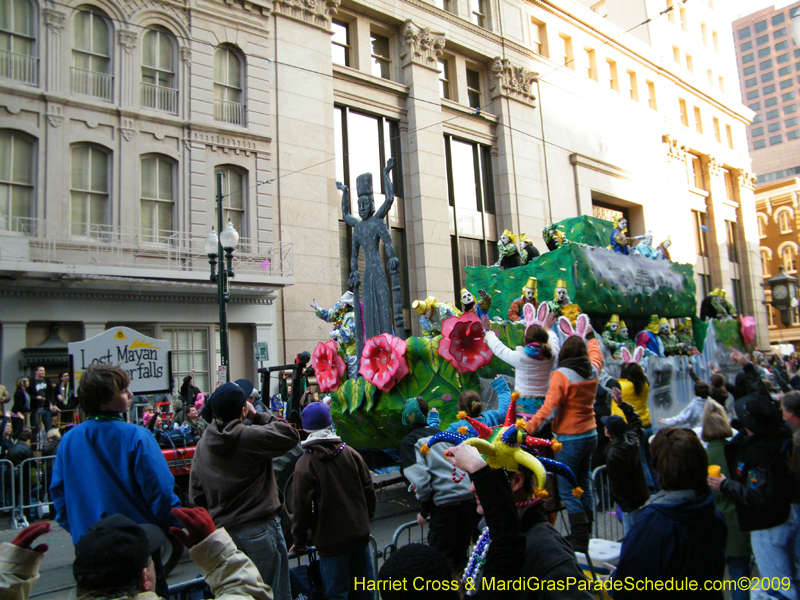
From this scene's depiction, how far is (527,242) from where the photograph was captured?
38.7ft

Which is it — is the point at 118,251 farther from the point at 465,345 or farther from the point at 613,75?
the point at 613,75

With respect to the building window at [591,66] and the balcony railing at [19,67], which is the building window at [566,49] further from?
the balcony railing at [19,67]

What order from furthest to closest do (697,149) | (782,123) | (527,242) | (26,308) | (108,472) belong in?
(782,123) → (697,149) → (26,308) → (527,242) → (108,472)

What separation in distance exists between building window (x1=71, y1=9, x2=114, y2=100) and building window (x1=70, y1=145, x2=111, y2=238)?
1559mm

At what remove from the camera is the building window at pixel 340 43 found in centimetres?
2153

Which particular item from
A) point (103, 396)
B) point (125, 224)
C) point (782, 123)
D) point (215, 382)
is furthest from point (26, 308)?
point (782, 123)

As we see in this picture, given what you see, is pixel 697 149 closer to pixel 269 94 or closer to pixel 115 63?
pixel 269 94

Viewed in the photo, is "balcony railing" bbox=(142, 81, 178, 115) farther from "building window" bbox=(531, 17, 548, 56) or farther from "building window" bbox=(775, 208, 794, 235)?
"building window" bbox=(775, 208, 794, 235)

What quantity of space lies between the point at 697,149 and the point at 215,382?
104 feet

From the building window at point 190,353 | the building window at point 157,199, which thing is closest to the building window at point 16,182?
the building window at point 157,199

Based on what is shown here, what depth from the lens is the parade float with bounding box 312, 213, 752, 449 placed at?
26.6 ft

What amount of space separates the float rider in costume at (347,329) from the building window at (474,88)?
647 inches

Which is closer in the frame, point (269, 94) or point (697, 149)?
point (269, 94)

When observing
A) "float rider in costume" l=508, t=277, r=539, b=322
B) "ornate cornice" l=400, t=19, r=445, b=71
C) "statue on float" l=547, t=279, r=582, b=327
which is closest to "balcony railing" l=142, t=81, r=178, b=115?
"ornate cornice" l=400, t=19, r=445, b=71
